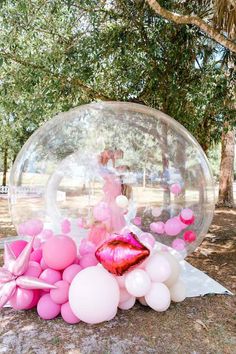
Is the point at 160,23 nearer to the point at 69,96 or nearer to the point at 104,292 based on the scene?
the point at 69,96

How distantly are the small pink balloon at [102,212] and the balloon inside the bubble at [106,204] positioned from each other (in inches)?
0.5

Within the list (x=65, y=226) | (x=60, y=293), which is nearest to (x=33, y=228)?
(x=65, y=226)

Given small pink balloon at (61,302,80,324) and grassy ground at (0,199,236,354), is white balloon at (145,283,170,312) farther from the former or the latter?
small pink balloon at (61,302,80,324)

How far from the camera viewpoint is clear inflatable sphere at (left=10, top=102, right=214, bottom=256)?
437 cm

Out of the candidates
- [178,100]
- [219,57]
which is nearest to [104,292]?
[178,100]

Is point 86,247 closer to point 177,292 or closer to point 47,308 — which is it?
point 47,308

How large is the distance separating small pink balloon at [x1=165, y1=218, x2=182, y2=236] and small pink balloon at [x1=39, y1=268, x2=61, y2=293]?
56.1 inches

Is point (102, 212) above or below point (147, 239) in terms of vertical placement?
above

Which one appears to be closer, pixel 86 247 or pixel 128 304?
pixel 128 304

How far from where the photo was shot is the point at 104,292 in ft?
10.5

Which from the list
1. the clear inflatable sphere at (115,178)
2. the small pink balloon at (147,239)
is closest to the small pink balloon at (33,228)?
the clear inflatable sphere at (115,178)

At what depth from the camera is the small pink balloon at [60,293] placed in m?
3.41

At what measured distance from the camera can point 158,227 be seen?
435 centimetres

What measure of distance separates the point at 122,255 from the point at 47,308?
34.7 inches
